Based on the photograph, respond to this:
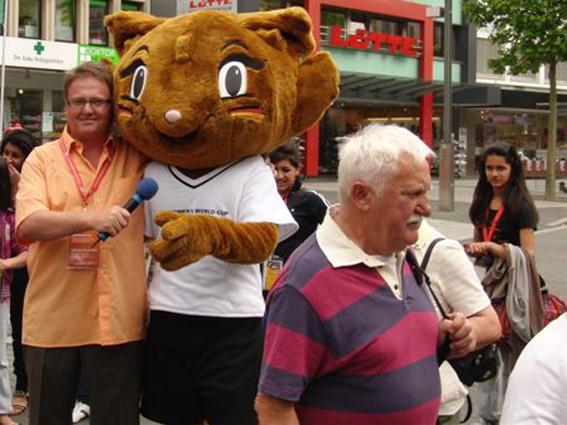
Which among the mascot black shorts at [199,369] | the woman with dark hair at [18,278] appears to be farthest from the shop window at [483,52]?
the mascot black shorts at [199,369]

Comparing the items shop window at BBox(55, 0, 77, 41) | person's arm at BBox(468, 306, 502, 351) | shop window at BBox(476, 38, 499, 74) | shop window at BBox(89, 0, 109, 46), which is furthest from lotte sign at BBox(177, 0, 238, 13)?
shop window at BBox(476, 38, 499, 74)

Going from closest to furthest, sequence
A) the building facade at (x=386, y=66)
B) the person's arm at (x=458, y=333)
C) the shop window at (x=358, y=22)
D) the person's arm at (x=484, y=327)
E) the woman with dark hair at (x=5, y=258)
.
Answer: the person's arm at (x=458, y=333) → the person's arm at (x=484, y=327) → the woman with dark hair at (x=5, y=258) → the building facade at (x=386, y=66) → the shop window at (x=358, y=22)

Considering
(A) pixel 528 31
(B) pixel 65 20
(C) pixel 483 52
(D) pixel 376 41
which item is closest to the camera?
(A) pixel 528 31

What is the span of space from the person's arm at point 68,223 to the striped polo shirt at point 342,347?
3.19 feet

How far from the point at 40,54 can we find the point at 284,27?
23925 millimetres

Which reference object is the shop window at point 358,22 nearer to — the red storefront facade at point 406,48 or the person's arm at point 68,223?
the red storefront facade at point 406,48

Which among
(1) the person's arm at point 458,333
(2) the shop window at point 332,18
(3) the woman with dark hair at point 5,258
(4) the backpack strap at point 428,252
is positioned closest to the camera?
(1) the person's arm at point 458,333

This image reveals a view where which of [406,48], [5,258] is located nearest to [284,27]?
[5,258]

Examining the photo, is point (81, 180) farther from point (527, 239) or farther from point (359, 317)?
point (527, 239)

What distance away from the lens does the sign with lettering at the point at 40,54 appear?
1012 inches

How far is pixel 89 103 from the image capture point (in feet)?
12.0

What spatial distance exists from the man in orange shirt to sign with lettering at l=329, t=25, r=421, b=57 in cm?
3021

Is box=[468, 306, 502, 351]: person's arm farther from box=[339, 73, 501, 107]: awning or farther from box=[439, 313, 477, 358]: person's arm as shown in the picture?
box=[339, 73, 501, 107]: awning

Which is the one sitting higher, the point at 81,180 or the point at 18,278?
the point at 81,180
